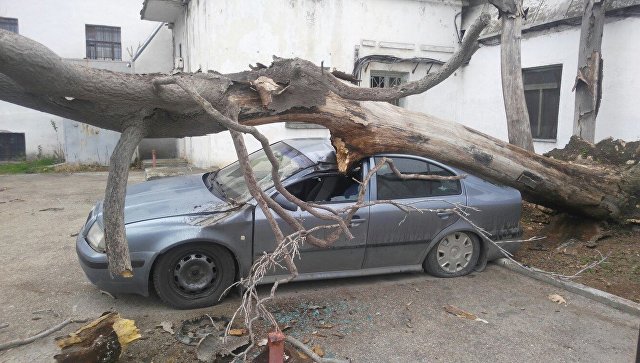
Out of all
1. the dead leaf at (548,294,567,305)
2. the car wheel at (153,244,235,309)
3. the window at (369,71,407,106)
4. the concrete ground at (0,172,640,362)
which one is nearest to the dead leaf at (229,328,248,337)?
the concrete ground at (0,172,640,362)

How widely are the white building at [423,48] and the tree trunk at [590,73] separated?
2.89ft

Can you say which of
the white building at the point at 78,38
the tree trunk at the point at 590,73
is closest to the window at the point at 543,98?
the tree trunk at the point at 590,73

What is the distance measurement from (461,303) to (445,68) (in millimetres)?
2233

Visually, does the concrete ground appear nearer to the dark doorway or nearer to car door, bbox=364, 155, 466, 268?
car door, bbox=364, 155, 466, 268

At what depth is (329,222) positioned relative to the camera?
4.29 m

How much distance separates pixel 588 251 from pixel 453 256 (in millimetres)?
1931

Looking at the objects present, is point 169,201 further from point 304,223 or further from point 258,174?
point 304,223

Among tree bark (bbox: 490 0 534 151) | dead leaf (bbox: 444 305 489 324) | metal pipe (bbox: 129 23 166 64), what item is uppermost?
metal pipe (bbox: 129 23 166 64)

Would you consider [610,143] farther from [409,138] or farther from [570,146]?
[409,138]

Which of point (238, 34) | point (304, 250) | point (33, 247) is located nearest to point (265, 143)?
point (304, 250)

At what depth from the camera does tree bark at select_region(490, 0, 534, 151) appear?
7.17 m

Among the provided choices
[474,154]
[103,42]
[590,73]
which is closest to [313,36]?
[590,73]

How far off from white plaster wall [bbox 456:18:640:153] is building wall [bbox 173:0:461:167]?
88cm

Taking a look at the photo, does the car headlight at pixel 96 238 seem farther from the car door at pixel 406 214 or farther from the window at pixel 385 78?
the window at pixel 385 78
